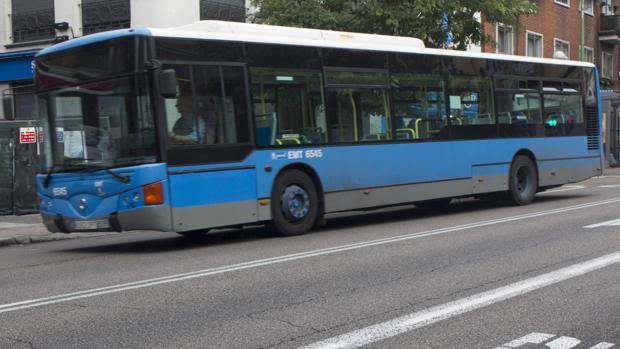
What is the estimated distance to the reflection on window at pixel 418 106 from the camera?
13523 millimetres

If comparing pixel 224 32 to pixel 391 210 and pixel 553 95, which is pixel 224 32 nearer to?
pixel 391 210

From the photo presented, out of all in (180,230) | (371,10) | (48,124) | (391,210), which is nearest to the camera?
(180,230)

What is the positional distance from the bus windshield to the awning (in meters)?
13.7

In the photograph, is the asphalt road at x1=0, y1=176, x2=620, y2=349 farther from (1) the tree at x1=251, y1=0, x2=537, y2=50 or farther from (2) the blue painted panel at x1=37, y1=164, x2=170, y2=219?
(1) the tree at x1=251, y1=0, x2=537, y2=50

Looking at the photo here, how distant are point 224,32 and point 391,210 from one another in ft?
22.3

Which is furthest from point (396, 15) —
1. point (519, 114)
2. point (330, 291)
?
point (330, 291)

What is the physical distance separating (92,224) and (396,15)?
35.0 feet

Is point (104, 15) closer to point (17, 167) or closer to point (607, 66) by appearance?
point (17, 167)

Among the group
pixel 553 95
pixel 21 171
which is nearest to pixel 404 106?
pixel 553 95

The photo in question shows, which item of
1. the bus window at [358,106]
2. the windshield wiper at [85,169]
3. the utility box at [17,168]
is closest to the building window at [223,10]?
the utility box at [17,168]

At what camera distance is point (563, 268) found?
8.02m

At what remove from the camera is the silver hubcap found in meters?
11.7

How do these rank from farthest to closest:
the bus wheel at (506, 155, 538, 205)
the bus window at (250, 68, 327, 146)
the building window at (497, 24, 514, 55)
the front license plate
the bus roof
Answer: the building window at (497, 24, 514, 55) < the bus wheel at (506, 155, 538, 205) < the bus window at (250, 68, 327, 146) < the bus roof < the front license plate

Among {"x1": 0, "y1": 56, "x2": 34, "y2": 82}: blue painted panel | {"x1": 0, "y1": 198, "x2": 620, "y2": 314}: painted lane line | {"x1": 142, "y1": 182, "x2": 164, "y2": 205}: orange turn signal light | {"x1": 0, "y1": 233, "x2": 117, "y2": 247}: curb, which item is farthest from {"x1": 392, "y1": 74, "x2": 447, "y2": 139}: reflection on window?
{"x1": 0, "y1": 56, "x2": 34, "y2": 82}: blue painted panel
